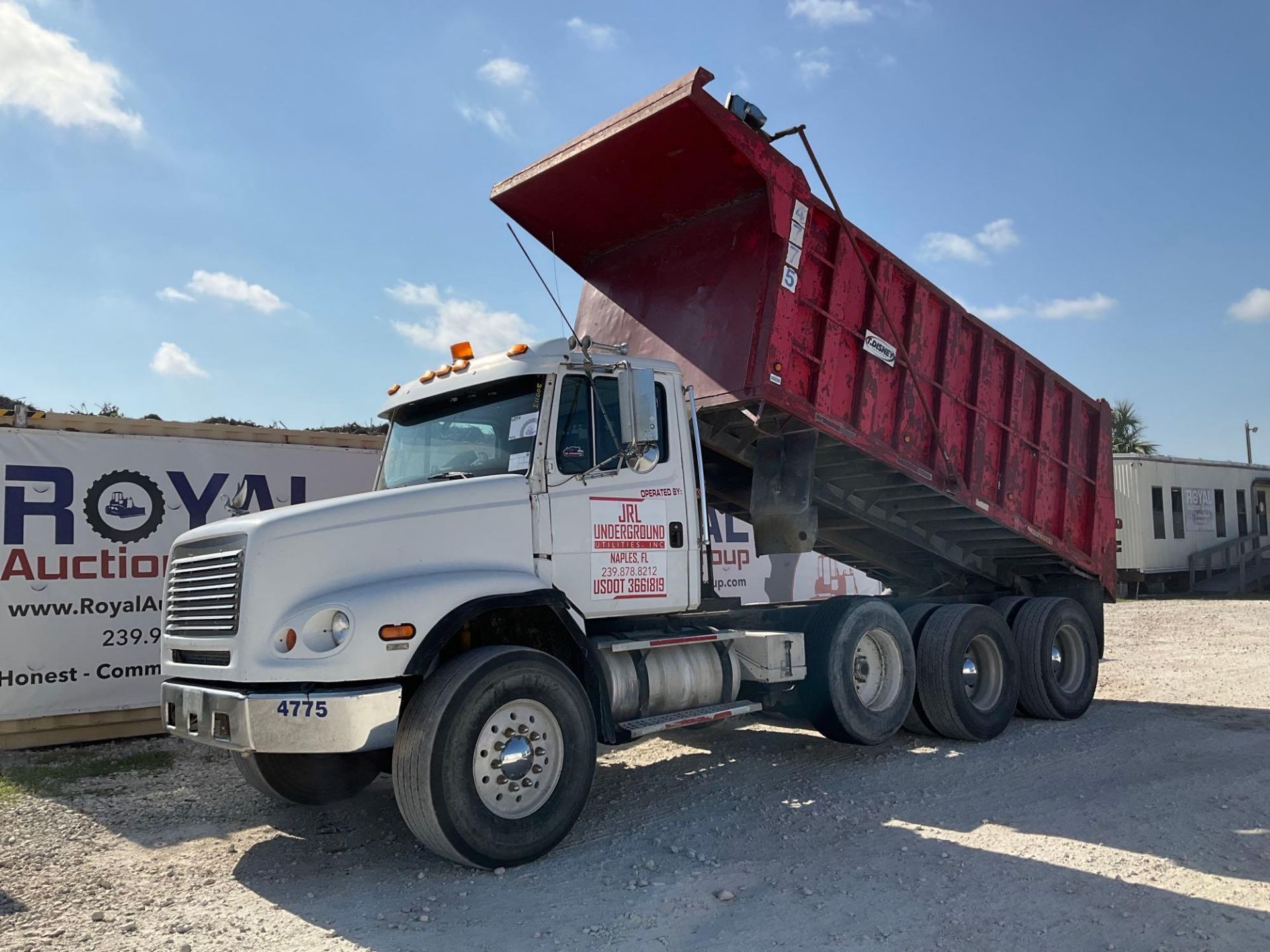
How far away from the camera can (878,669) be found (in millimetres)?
7902

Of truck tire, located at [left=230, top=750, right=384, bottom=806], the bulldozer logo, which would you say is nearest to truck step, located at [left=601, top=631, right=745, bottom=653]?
truck tire, located at [left=230, top=750, right=384, bottom=806]

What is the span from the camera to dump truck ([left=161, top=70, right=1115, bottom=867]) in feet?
16.0

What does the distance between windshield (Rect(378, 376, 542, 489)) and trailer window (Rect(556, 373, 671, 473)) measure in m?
0.17

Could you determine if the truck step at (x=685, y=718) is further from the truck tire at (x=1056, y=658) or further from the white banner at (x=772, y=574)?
the white banner at (x=772, y=574)

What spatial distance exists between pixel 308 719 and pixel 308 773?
5.56ft

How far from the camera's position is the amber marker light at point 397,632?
4.79m

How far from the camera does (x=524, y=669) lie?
5168 millimetres

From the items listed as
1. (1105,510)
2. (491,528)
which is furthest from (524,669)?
(1105,510)

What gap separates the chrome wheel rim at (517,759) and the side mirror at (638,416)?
5.03 ft

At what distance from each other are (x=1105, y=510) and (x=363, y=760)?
25.3 ft

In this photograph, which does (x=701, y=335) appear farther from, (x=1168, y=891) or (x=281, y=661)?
(x=1168, y=891)

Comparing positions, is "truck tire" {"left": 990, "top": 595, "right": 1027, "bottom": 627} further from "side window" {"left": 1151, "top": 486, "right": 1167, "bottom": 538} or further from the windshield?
"side window" {"left": 1151, "top": 486, "right": 1167, "bottom": 538}

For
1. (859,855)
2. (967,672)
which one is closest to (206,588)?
(859,855)

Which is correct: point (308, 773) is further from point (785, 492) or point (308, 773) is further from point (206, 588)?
point (785, 492)
